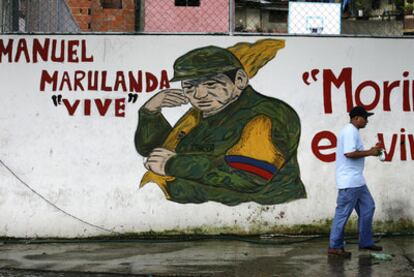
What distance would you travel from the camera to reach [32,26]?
9438 millimetres

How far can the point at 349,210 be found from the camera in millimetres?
7035

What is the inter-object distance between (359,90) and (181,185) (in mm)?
2580

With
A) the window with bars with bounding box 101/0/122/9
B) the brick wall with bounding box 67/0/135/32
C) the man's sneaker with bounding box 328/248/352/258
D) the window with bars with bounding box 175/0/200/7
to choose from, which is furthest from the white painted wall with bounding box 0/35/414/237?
the window with bars with bounding box 101/0/122/9

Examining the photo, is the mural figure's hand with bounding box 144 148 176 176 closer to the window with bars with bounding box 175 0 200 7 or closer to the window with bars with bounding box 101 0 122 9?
the window with bars with bounding box 175 0 200 7

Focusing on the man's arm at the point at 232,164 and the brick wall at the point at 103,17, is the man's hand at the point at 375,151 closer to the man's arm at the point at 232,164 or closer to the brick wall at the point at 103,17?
the man's arm at the point at 232,164

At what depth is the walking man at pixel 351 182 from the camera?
22.8 ft

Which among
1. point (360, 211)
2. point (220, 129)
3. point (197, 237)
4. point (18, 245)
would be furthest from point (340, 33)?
point (18, 245)

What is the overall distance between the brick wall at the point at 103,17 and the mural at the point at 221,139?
1.39 metres

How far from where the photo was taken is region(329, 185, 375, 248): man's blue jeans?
7.00 m

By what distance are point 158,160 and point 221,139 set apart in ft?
2.78

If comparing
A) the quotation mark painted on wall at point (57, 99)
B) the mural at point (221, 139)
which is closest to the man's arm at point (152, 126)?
the mural at point (221, 139)

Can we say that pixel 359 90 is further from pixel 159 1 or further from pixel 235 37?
pixel 159 1

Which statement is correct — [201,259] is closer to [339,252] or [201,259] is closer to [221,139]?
[339,252]

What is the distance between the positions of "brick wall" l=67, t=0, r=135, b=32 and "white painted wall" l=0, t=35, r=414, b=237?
96cm
